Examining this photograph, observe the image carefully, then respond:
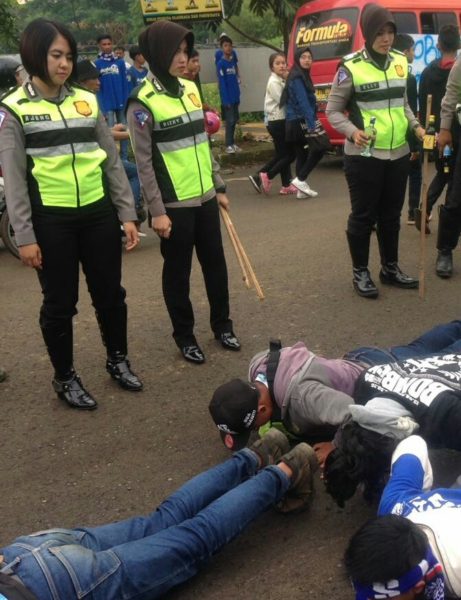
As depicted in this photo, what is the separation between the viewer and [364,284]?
4.92 metres

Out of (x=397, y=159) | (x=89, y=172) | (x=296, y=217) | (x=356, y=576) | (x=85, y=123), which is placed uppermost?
(x=85, y=123)

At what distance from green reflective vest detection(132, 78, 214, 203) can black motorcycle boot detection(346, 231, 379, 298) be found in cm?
142

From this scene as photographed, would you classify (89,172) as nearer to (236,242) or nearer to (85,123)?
(85,123)

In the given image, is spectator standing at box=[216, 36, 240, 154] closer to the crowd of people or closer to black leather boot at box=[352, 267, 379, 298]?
black leather boot at box=[352, 267, 379, 298]

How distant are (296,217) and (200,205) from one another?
383 centimetres

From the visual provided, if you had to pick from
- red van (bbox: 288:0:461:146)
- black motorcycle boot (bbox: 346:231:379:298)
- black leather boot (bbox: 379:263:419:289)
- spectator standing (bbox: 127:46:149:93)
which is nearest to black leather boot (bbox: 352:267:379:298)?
black motorcycle boot (bbox: 346:231:379:298)

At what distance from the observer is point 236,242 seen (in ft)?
14.2

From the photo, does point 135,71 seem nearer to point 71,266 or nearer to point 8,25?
point 8,25

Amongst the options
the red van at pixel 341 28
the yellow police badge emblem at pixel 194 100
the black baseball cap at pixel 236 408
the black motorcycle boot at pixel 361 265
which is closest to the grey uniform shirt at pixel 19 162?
the yellow police badge emblem at pixel 194 100

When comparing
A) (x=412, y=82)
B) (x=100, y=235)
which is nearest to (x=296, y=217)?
(x=412, y=82)

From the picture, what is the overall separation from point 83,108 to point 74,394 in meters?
1.48

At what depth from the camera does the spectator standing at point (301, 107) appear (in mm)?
8055

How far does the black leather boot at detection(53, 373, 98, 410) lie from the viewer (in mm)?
3633

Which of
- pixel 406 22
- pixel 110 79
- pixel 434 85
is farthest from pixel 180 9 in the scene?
pixel 434 85
